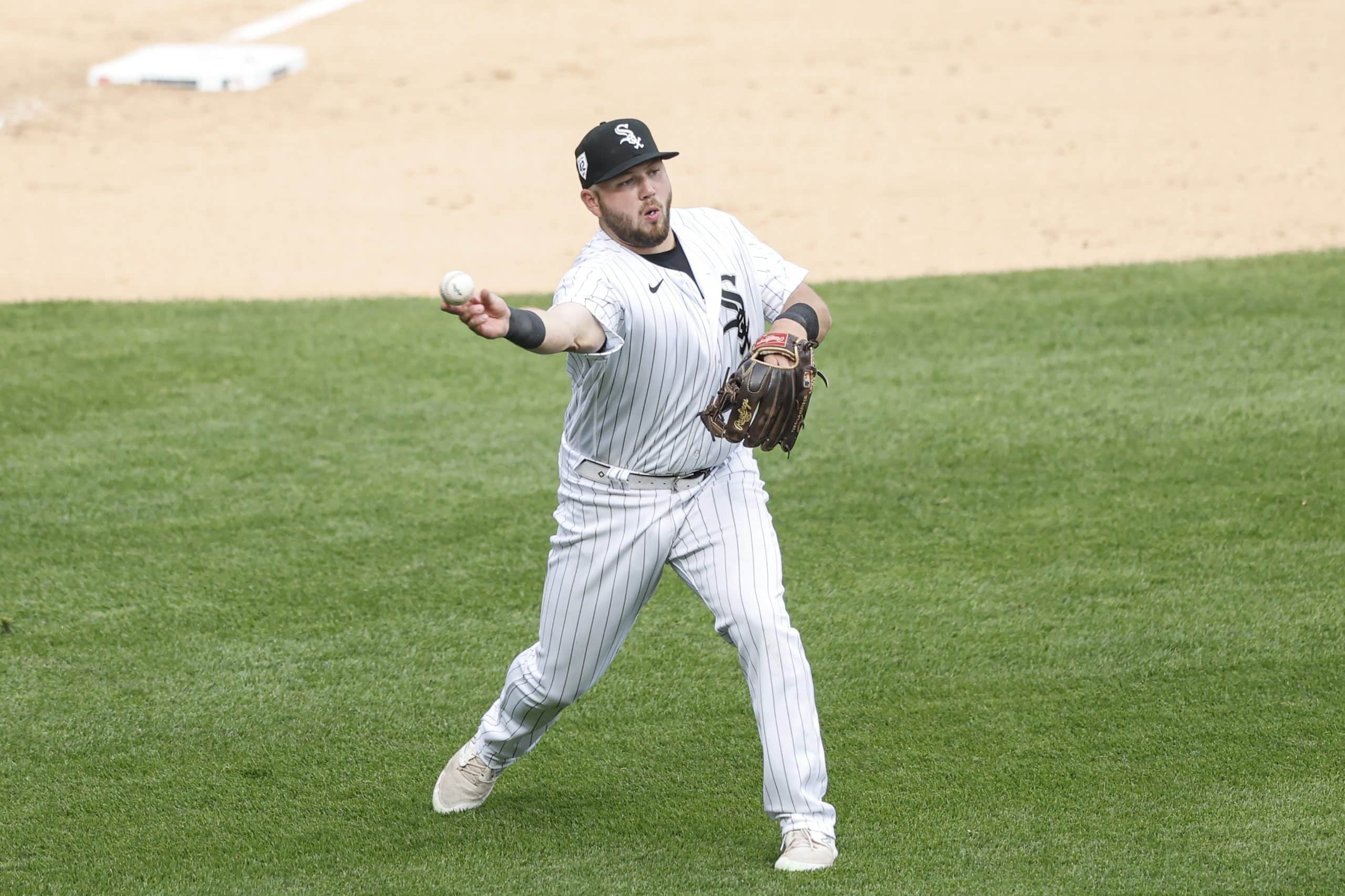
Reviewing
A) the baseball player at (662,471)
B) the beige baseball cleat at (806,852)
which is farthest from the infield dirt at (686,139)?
the beige baseball cleat at (806,852)

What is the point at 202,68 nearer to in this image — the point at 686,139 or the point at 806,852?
the point at 686,139

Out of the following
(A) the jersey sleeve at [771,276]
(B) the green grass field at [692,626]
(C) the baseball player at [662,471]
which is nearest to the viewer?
(C) the baseball player at [662,471]

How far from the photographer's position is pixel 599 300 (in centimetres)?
380

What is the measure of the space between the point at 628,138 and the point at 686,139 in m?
12.0

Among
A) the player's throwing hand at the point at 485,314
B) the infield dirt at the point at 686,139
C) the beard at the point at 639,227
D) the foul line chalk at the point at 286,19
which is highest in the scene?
the foul line chalk at the point at 286,19

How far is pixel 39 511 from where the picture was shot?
689 centimetres

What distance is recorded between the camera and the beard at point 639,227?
3984 millimetres

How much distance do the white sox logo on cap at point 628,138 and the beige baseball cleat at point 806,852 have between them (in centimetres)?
174

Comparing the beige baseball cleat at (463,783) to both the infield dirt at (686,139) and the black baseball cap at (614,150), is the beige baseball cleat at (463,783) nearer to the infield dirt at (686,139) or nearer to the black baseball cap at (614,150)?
the black baseball cap at (614,150)

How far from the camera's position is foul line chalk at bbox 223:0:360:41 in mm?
19203

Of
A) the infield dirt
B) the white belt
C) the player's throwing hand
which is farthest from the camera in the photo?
the infield dirt

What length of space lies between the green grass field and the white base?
27.1 ft

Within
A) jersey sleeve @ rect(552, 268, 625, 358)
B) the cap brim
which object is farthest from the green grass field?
the cap brim

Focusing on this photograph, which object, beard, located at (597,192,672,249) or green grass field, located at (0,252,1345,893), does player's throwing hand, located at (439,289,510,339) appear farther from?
green grass field, located at (0,252,1345,893)
